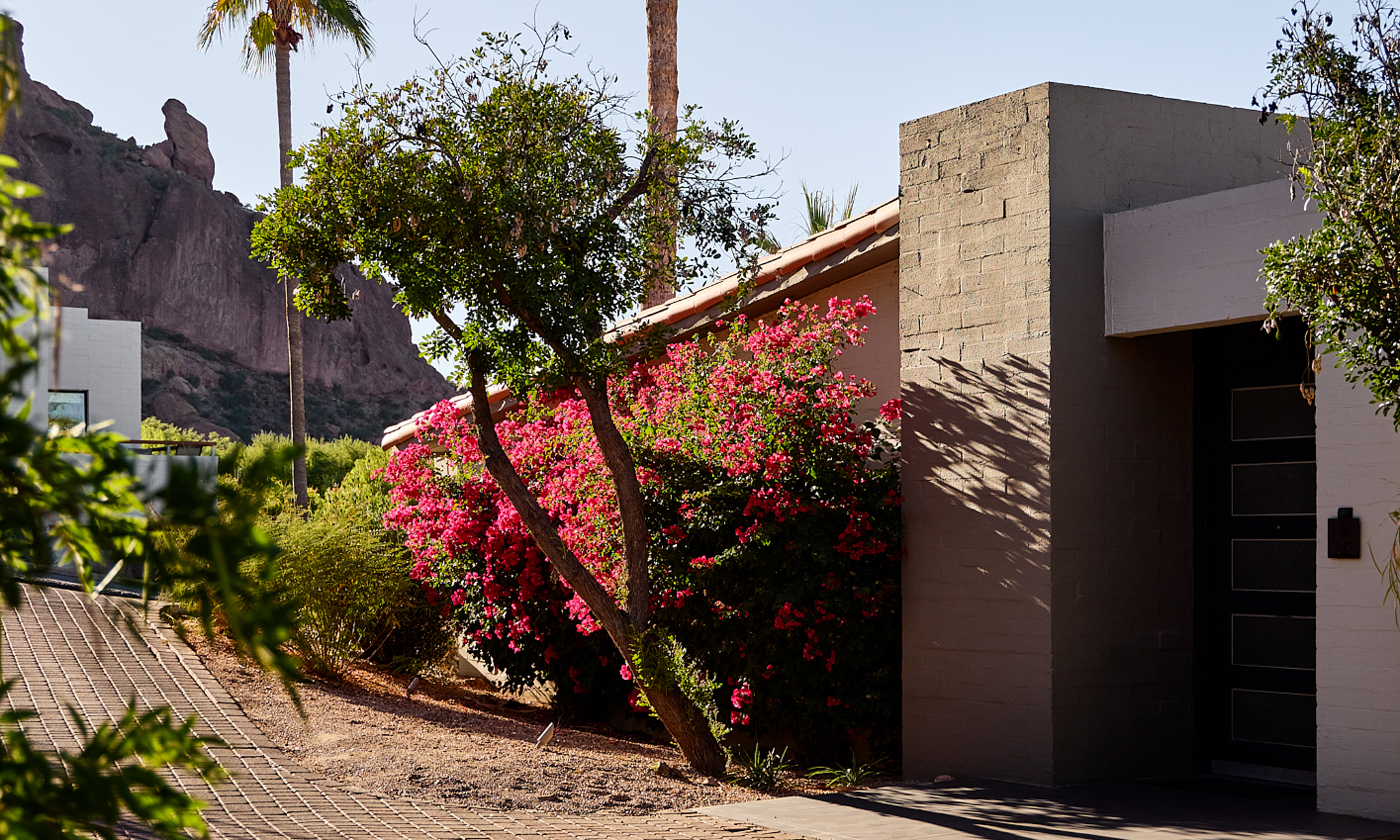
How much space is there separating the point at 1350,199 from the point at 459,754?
6.29 m

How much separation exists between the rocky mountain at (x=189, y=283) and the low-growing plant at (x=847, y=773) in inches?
2056

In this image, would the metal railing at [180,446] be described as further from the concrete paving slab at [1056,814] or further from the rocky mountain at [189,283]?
the rocky mountain at [189,283]

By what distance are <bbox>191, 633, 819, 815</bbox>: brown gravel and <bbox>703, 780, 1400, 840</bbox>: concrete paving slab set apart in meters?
0.74

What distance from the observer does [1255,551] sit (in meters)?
8.26

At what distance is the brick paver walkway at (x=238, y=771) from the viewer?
6.86 meters

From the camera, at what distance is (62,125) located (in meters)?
61.2

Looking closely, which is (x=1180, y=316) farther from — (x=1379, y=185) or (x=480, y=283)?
(x=480, y=283)

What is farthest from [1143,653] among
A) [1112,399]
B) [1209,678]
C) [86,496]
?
[86,496]

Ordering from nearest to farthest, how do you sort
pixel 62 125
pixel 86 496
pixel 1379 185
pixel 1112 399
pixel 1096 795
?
pixel 86 496 → pixel 1379 185 → pixel 1096 795 → pixel 1112 399 → pixel 62 125

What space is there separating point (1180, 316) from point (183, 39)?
1949 centimetres

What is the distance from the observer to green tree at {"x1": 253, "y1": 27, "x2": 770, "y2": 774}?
27.6 ft

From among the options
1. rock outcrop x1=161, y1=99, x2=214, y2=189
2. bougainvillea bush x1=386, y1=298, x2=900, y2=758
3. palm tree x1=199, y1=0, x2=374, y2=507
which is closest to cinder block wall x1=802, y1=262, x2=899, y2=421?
bougainvillea bush x1=386, y1=298, x2=900, y2=758

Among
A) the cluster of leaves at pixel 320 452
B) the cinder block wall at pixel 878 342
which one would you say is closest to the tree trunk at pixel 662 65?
the cinder block wall at pixel 878 342

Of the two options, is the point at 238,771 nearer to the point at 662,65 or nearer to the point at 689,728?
the point at 689,728
